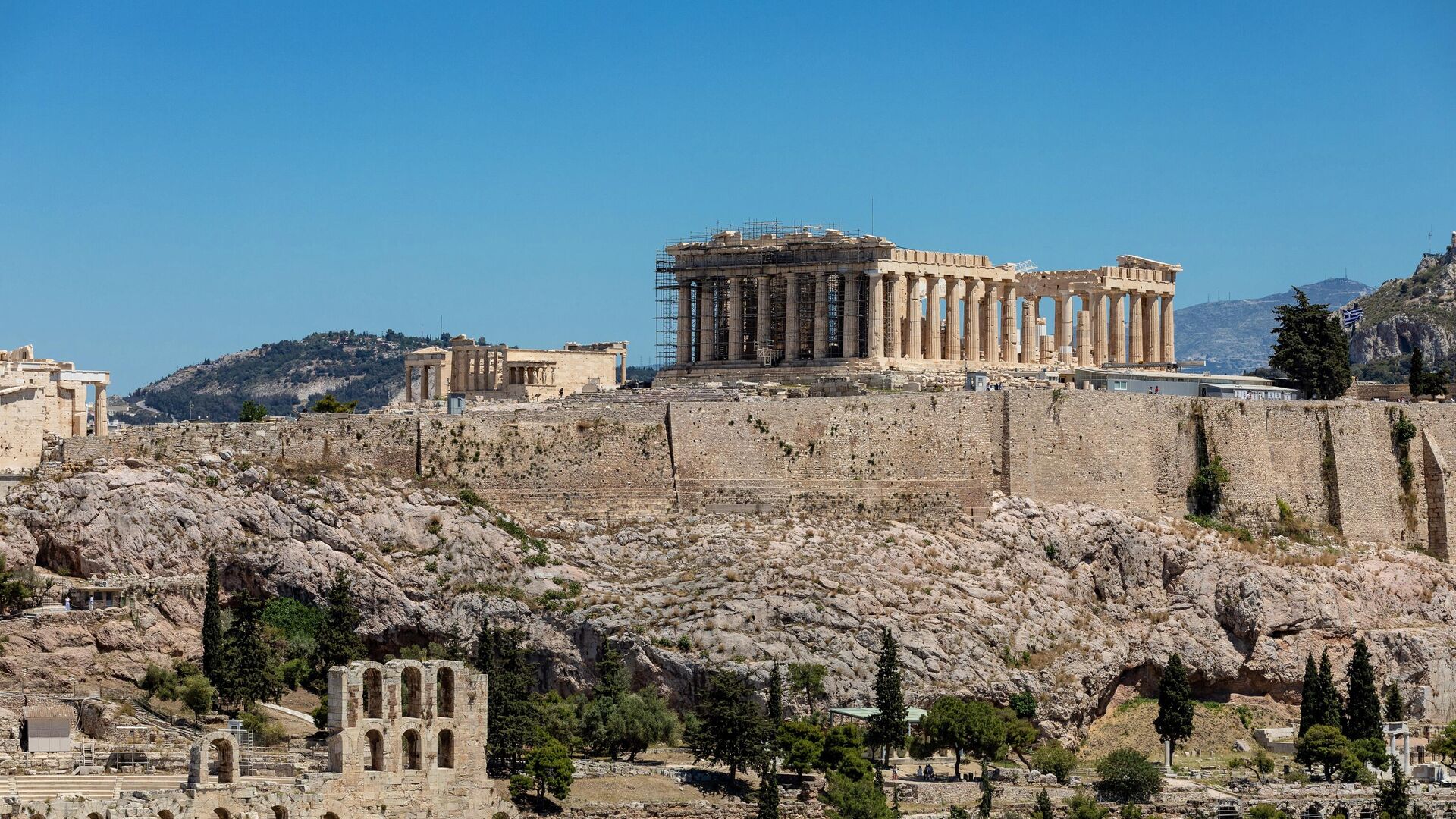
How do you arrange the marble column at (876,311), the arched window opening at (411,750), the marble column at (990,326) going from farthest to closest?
the marble column at (990,326) < the marble column at (876,311) < the arched window opening at (411,750)

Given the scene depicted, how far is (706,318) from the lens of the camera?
104m

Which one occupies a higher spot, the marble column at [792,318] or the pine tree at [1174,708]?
the marble column at [792,318]

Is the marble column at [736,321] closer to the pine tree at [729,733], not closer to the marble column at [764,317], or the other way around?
the marble column at [764,317]

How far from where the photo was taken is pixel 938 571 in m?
86.2

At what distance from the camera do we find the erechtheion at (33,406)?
81.9 m

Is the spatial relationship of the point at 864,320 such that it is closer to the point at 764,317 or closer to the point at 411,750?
the point at 764,317

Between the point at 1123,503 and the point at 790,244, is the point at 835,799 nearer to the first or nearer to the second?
the point at 1123,503

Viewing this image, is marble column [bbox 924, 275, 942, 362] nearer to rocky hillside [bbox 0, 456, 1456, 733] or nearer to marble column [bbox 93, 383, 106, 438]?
rocky hillside [bbox 0, 456, 1456, 733]

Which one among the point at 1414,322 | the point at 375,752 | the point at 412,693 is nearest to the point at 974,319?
the point at 412,693

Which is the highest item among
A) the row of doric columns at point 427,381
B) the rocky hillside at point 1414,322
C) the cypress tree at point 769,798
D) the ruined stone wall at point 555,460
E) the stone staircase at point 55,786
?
the rocky hillside at point 1414,322

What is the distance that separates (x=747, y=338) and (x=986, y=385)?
A: 38.4 ft

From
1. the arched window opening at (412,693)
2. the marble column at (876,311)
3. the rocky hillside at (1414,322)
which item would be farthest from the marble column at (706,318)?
the rocky hillside at (1414,322)

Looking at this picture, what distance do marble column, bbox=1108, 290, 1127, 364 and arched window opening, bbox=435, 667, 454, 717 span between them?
49.7 m

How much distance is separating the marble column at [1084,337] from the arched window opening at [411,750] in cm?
4898
